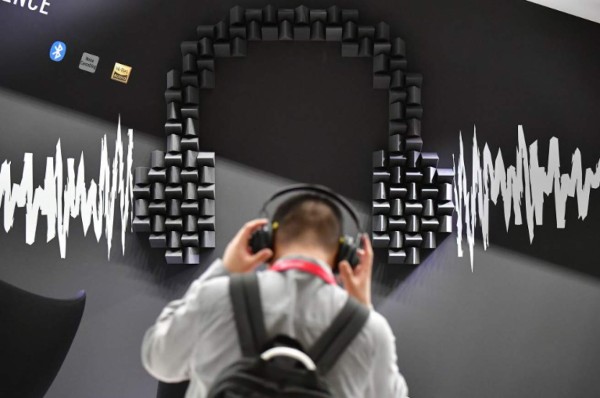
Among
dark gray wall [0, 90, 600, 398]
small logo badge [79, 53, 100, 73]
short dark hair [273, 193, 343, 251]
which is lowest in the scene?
dark gray wall [0, 90, 600, 398]

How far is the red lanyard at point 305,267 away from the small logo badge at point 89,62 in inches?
125

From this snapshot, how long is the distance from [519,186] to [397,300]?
3.51 feet

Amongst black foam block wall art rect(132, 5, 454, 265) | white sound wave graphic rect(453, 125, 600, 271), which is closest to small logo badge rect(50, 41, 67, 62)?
black foam block wall art rect(132, 5, 454, 265)

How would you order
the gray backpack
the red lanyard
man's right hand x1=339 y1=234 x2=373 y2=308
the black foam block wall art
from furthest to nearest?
the black foam block wall art
man's right hand x1=339 y1=234 x2=373 y2=308
the red lanyard
the gray backpack

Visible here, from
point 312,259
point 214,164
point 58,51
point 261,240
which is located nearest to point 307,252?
point 312,259

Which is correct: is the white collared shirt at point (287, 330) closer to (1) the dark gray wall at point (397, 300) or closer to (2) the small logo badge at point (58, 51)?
(1) the dark gray wall at point (397, 300)

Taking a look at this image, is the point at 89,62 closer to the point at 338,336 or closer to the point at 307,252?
the point at 307,252

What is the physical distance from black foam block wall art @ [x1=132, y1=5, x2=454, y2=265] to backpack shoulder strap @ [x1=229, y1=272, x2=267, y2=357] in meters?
2.70

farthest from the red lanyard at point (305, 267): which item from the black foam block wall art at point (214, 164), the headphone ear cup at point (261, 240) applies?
the black foam block wall art at point (214, 164)

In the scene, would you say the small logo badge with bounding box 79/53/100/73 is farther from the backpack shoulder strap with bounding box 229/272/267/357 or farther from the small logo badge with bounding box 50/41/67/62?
the backpack shoulder strap with bounding box 229/272/267/357

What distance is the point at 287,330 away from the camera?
4.96 feet

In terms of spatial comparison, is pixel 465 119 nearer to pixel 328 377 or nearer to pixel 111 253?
pixel 111 253

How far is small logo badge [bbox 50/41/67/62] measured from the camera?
4355 millimetres

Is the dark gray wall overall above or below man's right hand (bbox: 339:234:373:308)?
below
